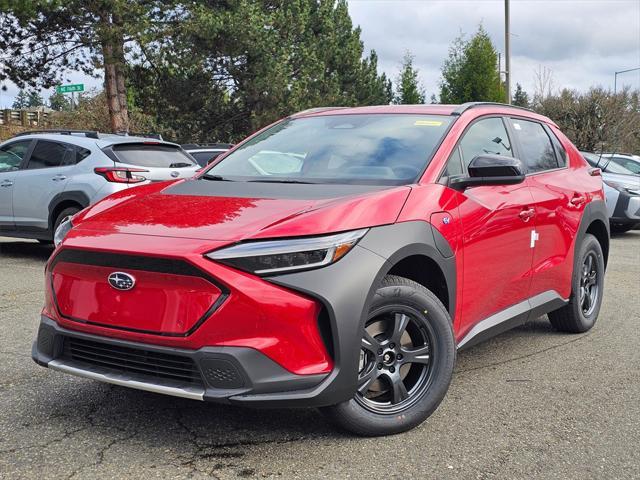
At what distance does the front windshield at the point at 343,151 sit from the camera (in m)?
3.94

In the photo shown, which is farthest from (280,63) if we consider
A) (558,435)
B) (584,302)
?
(558,435)

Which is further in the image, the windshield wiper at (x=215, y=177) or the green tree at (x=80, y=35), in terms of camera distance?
the green tree at (x=80, y=35)

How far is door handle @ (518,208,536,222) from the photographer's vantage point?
4.38m

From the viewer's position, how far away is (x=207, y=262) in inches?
117

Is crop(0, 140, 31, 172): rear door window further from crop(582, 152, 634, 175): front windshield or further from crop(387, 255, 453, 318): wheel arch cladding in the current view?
crop(582, 152, 634, 175): front windshield

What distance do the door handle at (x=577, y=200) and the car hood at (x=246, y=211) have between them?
77.8 inches

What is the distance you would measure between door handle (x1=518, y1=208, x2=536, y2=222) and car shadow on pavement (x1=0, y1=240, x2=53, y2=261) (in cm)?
695

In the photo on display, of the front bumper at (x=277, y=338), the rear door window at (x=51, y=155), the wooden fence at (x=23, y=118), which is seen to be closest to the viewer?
the front bumper at (x=277, y=338)

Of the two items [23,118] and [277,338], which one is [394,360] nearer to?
[277,338]

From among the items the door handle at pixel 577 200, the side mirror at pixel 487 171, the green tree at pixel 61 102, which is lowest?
the door handle at pixel 577 200

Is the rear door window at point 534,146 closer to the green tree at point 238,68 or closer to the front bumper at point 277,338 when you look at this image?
the front bumper at point 277,338

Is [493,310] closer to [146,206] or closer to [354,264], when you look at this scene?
[354,264]

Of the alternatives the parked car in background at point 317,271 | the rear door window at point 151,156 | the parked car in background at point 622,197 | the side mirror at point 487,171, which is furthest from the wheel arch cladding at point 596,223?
the parked car in background at point 622,197

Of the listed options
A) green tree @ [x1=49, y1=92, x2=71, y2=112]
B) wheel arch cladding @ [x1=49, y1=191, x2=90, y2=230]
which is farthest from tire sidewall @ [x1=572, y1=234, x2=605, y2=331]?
green tree @ [x1=49, y1=92, x2=71, y2=112]
